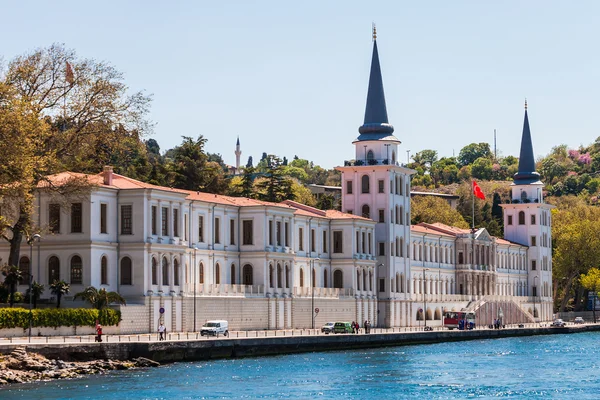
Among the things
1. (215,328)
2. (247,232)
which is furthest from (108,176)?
(247,232)

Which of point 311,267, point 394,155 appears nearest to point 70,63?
point 311,267

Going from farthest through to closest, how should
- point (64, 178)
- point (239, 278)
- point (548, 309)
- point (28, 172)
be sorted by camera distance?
point (548, 309), point (239, 278), point (64, 178), point (28, 172)

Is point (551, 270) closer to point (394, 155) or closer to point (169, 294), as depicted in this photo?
point (394, 155)

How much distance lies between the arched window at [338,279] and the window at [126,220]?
31.1 metres

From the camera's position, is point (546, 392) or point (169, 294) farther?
point (169, 294)

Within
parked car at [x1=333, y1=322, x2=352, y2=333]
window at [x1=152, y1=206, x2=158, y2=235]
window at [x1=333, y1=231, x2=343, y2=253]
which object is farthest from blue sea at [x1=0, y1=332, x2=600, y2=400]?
window at [x1=333, y1=231, x2=343, y2=253]

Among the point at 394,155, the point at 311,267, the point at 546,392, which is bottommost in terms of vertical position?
the point at 546,392

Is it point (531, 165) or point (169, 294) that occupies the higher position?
point (531, 165)

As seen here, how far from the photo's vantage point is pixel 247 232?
10238cm

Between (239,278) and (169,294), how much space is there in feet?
46.0

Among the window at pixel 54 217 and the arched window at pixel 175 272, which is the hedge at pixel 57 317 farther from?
the arched window at pixel 175 272

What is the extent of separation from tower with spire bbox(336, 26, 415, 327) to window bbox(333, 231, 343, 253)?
5674 millimetres

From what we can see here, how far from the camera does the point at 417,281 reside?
428ft

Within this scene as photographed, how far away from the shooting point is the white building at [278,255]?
85.8 meters
